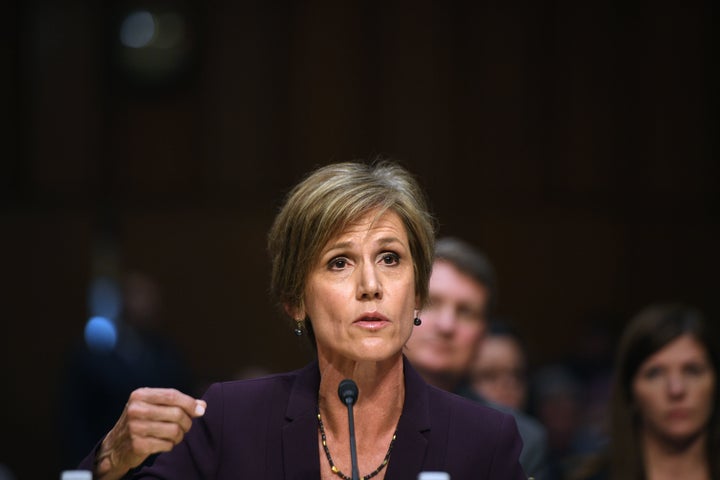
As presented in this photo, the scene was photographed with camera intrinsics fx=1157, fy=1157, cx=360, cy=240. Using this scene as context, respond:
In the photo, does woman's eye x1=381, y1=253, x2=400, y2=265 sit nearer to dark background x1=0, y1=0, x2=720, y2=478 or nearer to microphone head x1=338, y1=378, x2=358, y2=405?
microphone head x1=338, y1=378, x2=358, y2=405

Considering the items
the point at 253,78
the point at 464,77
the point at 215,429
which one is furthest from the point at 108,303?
the point at 215,429

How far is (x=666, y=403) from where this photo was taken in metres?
3.82

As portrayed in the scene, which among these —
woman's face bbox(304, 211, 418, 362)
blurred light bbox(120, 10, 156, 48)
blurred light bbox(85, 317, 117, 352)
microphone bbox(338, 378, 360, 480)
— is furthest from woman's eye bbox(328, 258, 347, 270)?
blurred light bbox(120, 10, 156, 48)

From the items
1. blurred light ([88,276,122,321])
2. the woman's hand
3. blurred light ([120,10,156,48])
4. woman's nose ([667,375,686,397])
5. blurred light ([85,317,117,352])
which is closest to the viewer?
the woman's hand

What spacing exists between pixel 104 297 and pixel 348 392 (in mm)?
6770

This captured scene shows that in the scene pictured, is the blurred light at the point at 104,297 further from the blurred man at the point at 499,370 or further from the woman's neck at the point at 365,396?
the woman's neck at the point at 365,396

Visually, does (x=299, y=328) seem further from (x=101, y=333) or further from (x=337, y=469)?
(x=101, y=333)

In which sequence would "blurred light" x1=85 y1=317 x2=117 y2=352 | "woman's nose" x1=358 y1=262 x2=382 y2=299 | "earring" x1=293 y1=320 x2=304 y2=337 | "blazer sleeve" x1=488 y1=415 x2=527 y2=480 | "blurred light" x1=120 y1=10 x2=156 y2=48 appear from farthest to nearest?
"blurred light" x1=120 y1=10 x2=156 y2=48 → "blurred light" x1=85 y1=317 x2=117 y2=352 → "earring" x1=293 y1=320 x2=304 y2=337 → "blazer sleeve" x1=488 y1=415 x2=527 y2=480 → "woman's nose" x1=358 y1=262 x2=382 y2=299

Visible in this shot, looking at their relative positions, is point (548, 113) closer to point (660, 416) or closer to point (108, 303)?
point (108, 303)

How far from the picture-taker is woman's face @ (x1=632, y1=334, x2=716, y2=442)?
381cm

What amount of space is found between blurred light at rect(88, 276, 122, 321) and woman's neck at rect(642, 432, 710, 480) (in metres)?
5.74

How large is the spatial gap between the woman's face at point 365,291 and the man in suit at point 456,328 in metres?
1.24

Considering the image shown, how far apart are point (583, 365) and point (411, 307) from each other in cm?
575

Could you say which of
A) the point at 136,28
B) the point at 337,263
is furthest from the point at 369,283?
the point at 136,28
